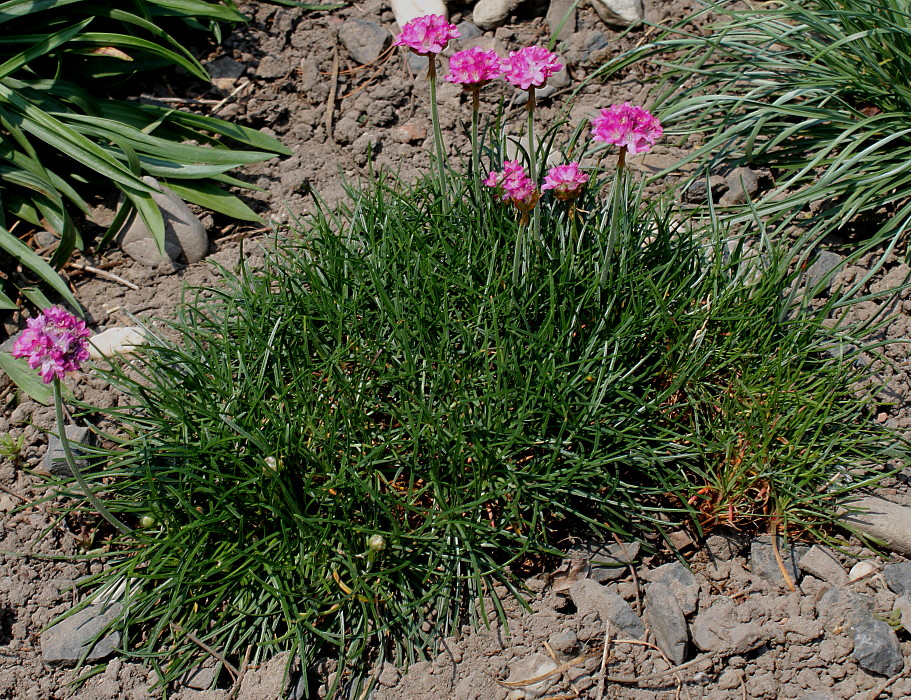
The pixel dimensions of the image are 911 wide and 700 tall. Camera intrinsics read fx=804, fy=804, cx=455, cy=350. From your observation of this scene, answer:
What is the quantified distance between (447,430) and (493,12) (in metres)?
2.52

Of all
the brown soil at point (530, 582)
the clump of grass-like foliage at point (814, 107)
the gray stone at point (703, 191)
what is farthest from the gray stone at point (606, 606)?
the gray stone at point (703, 191)

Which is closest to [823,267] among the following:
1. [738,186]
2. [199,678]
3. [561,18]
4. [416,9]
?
[738,186]

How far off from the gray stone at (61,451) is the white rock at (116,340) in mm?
345

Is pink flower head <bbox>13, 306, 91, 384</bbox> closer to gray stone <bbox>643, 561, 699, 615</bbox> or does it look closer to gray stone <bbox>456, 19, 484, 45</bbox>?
gray stone <bbox>643, 561, 699, 615</bbox>

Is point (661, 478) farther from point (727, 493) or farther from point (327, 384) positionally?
point (327, 384)

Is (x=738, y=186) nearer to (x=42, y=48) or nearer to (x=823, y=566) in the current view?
(x=823, y=566)

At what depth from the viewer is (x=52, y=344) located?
191cm

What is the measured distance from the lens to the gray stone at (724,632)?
210 centimetres

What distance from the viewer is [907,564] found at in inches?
88.6

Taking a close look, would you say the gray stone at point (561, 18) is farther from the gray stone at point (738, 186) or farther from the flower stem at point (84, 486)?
the flower stem at point (84, 486)

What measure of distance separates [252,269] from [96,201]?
3.26ft

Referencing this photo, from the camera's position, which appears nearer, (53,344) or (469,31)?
(53,344)

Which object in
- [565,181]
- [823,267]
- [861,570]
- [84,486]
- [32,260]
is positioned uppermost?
[565,181]

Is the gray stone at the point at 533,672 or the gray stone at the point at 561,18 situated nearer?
the gray stone at the point at 533,672
